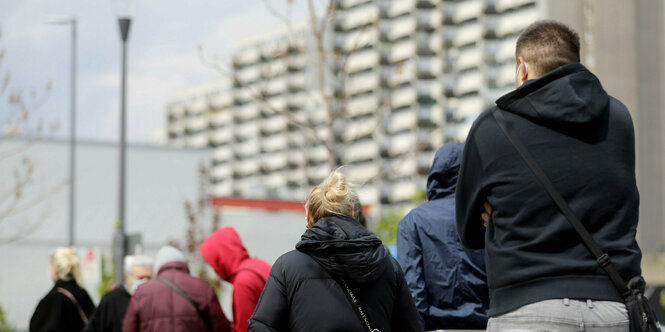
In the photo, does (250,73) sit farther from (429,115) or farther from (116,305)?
(116,305)

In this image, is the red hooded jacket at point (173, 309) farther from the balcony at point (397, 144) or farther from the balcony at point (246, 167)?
the balcony at point (246, 167)

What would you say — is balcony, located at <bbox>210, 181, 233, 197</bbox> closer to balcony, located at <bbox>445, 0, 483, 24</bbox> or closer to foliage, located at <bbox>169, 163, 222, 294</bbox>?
balcony, located at <bbox>445, 0, 483, 24</bbox>

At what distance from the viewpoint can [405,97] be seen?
123750 mm

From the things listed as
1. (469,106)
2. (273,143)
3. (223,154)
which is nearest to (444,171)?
(469,106)

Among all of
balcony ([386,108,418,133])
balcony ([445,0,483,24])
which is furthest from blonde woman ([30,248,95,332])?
balcony ([386,108,418,133])

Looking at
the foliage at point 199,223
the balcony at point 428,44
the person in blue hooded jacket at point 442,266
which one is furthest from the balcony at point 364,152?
the person in blue hooded jacket at point 442,266

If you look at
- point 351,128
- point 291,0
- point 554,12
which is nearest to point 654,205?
point 554,12

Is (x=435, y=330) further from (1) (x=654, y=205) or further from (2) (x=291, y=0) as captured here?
(1) (x=654, y=205)

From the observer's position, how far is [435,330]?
18.6ft

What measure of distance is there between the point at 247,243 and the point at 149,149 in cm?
551

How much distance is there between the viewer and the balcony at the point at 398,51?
123m

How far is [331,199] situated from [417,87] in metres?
118

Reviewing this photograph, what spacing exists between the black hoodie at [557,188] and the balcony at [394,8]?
121507mm

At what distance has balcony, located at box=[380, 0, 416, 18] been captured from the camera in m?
124
